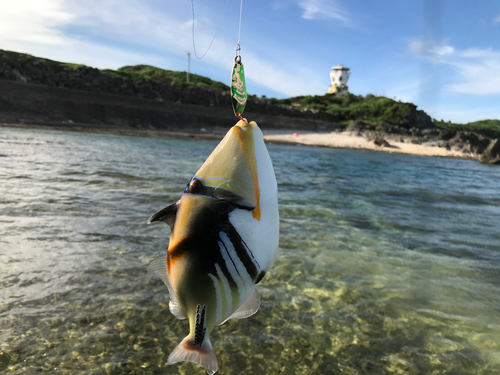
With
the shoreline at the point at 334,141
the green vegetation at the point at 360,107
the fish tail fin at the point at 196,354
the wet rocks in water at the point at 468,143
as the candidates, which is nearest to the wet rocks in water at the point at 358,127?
the shoreline at the point at 334,141

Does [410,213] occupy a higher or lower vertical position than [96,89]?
lower

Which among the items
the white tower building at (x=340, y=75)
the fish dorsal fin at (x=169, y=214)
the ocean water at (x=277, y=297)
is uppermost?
the white tower building at (x=340, y=75)

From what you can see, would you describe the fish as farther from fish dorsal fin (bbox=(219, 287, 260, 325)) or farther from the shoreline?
the shoreline

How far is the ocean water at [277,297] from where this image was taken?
2.17m

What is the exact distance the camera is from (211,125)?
1433 inches

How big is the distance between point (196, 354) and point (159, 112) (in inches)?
1389

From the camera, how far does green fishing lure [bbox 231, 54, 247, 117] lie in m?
0.84

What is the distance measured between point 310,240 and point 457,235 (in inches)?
112

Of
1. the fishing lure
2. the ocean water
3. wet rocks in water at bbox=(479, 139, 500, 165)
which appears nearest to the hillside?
wet rocks in water at bbox=(479, 139, 500, 165)

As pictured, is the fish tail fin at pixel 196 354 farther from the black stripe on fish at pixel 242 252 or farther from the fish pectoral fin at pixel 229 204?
the fish pectoral fin at pixel 229 204

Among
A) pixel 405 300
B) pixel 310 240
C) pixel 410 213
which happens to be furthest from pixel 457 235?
pixel 405 300

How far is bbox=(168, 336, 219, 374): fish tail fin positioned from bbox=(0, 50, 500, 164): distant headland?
100 ft

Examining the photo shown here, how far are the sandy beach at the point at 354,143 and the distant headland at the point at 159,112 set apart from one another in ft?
1.10

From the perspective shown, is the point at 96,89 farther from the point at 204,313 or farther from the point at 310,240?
the point at 204,313
